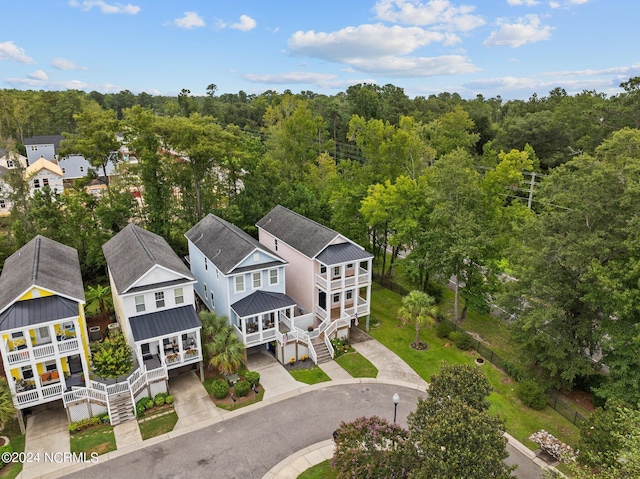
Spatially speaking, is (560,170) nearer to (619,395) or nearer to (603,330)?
(603,330)

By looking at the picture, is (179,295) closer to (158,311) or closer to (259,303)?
(158,311)

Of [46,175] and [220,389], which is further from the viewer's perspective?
[46,175]

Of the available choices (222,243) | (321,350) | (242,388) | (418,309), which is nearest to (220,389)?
(242,388)

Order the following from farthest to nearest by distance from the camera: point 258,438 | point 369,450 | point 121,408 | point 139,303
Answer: point 139,303 → point 121,408 → point 258,438 → point 369,450

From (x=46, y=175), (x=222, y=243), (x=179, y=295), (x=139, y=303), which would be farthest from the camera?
(x=46, y=175)

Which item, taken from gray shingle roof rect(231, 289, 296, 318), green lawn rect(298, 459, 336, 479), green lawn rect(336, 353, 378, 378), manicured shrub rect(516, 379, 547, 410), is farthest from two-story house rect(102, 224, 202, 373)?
manicured shrub rect(516, 379, 547, 410)
